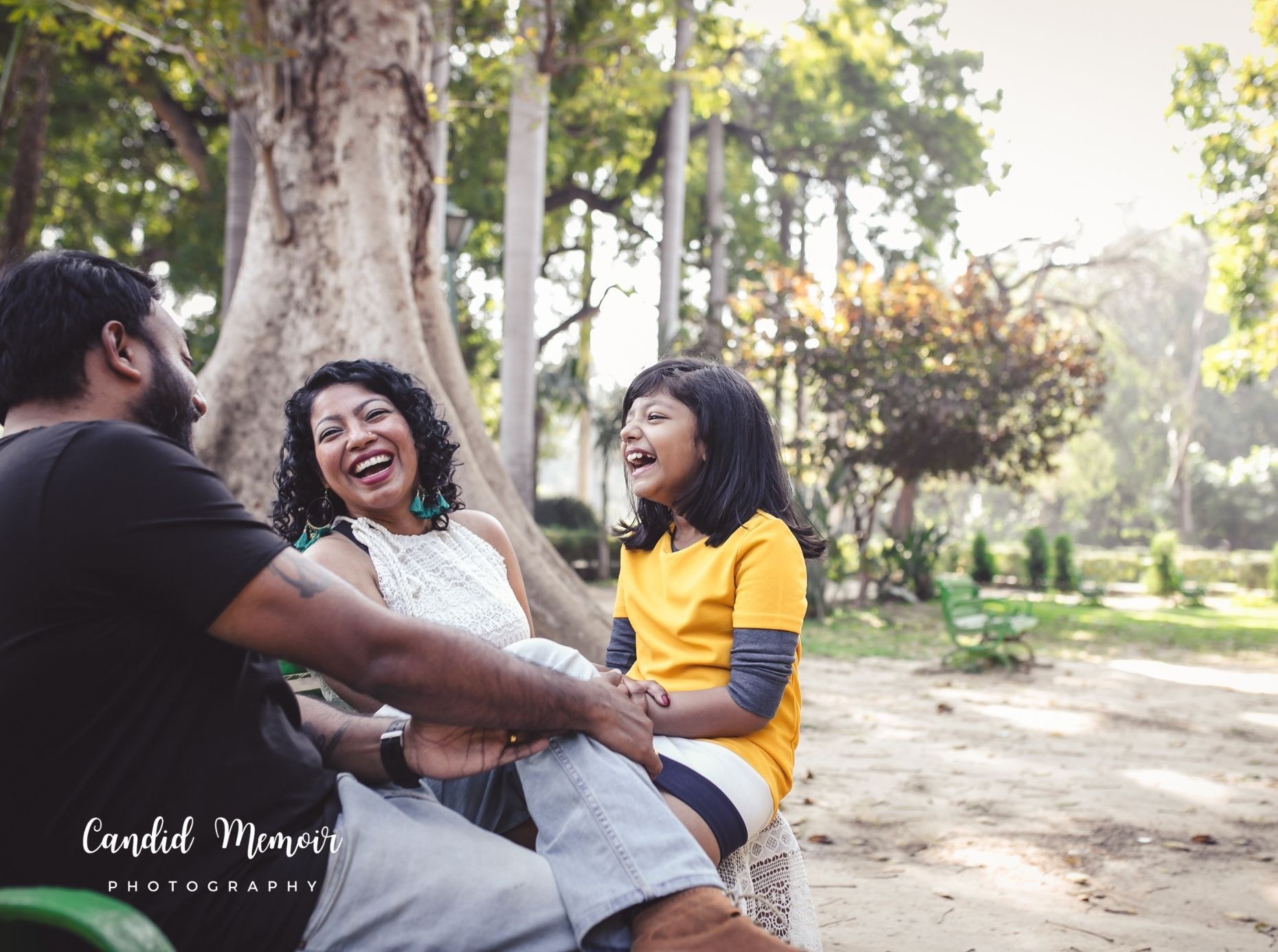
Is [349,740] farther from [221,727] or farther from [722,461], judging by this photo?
[722,461]

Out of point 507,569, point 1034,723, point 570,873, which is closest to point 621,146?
point 1034,723

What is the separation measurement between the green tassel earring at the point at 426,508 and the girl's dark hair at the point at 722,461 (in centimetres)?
50

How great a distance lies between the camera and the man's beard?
172cm

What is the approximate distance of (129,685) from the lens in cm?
149

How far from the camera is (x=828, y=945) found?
3076 mm

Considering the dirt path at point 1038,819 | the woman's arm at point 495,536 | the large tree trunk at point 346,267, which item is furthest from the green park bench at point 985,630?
the woman's arm at point 495,536

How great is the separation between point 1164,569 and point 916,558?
30.0ft

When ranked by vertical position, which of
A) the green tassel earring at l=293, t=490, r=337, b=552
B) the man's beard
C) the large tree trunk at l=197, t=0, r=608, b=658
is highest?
the large tree trunk at l=197, t=0, r=608, b=658

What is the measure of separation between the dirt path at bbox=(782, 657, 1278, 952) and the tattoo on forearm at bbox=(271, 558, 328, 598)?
225 centimetres

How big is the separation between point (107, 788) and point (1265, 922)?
11.7 ft

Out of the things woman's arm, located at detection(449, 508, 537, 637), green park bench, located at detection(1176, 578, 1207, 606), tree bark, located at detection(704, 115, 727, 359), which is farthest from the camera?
green park bench, located at detection(1176, 578, 1207, 606)

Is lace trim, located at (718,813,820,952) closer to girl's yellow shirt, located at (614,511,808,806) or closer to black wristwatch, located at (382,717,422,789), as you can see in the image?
girl's yellow shirt, located at (614,511,808,806)

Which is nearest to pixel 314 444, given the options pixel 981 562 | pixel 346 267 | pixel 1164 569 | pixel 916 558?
pixel 346 267

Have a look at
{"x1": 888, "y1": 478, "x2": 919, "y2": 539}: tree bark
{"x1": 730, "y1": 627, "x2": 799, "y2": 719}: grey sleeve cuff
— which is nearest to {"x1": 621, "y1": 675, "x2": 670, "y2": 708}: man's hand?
{"x1": 730, "y1": 627, "x2": 799, "y2": 719}: grey sleeve cuff
